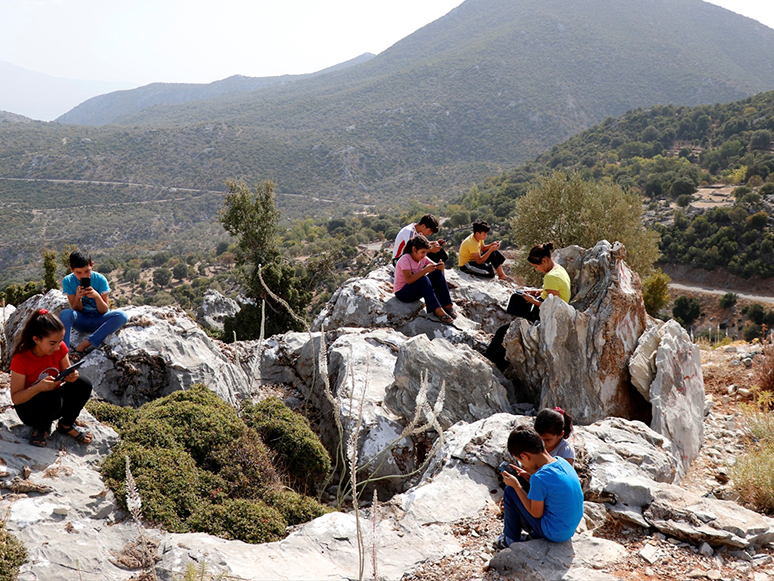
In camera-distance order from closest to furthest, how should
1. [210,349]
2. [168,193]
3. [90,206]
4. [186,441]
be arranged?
[186,441], [210,349], [90,206], [168,193]

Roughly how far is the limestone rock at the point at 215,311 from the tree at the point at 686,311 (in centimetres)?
3225

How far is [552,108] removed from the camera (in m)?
120

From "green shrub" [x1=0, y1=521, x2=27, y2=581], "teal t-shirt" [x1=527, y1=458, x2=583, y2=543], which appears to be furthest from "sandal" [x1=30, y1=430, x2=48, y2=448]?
"teal t-shirt" [x1=527, y1=458, x2=583, y2=543]

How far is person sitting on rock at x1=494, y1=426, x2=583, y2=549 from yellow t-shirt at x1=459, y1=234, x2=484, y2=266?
21.8 ft

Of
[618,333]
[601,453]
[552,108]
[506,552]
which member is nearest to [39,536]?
[506,552]

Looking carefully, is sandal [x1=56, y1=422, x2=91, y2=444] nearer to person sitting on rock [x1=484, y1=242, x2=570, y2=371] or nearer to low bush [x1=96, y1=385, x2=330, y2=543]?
low bush [x1=96, y1=385, x2=330, y2=543]

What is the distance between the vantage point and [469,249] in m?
10.5

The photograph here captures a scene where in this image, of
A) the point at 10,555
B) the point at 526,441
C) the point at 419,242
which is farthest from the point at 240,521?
the point at 419,242

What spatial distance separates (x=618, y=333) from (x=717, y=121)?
92210 millimetres

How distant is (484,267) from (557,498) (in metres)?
7.28

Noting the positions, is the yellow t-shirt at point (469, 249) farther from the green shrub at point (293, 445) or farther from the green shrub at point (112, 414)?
the green shrub at point (112, 414)

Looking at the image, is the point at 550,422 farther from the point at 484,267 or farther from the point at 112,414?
the point at 484,267

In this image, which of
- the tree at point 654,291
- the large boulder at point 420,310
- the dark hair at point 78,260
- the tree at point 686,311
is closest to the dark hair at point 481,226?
the large boulder at point 420,310

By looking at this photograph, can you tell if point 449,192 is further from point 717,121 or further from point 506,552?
point 506,552
